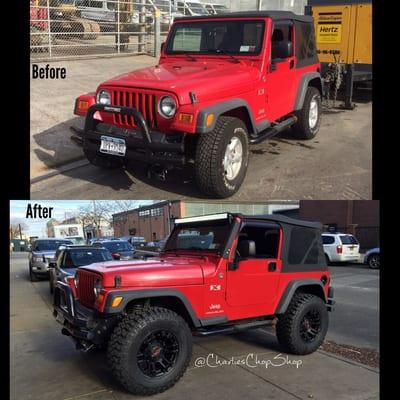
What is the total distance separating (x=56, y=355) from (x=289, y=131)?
5.60m

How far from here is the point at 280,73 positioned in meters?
7.21

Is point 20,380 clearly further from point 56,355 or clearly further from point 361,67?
point 361,67

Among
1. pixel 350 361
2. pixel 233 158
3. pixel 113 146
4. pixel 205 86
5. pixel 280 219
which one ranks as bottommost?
pixel 350 361

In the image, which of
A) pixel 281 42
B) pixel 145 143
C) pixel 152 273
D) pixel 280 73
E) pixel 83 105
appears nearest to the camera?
pixel 152 273

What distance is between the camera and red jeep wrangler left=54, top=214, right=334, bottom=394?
415 cm

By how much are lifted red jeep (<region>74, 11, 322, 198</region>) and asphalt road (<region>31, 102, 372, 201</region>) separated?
0.32 meters

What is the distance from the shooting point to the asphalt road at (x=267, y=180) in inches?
242

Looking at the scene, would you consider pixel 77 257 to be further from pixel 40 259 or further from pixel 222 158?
pixel 222 158

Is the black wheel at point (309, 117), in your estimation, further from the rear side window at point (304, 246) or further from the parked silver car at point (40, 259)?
the parked silver car at point (40, 259)

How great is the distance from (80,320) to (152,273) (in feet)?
3.00

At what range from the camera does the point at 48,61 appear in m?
12.8

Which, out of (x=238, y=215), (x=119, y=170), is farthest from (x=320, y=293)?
(x=119, y=170)

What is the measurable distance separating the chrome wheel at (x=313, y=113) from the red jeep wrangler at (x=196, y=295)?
324 cm

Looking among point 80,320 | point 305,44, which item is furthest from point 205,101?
point 305,44
